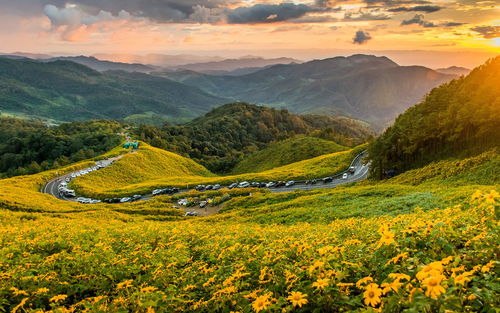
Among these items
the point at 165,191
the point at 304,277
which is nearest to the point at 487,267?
the point at 304,277

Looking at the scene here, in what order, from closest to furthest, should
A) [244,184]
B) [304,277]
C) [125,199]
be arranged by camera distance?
[304,277] → [125,199] → [244,184]

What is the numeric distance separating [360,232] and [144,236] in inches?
414

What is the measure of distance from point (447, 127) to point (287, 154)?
75443 millimetres

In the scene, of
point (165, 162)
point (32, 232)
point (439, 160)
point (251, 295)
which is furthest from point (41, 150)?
point (251, 295)

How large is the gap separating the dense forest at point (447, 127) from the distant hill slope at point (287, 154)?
54.5 meters

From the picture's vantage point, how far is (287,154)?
392 feet

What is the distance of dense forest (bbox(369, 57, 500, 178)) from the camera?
40406 millimetres

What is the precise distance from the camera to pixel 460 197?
74.6 feet

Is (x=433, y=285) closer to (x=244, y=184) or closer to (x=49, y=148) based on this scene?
(x=244, y=184)

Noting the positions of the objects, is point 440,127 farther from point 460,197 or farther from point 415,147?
point 460,197

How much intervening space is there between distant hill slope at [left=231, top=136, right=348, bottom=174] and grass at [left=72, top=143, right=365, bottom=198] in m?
22.5

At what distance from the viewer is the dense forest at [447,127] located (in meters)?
40.4

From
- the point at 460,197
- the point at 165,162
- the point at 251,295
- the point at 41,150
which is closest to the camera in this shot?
the point at 251,295

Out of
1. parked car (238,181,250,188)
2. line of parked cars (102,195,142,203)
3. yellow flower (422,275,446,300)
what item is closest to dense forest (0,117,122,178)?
line of parked cars (102,195,142,203)
